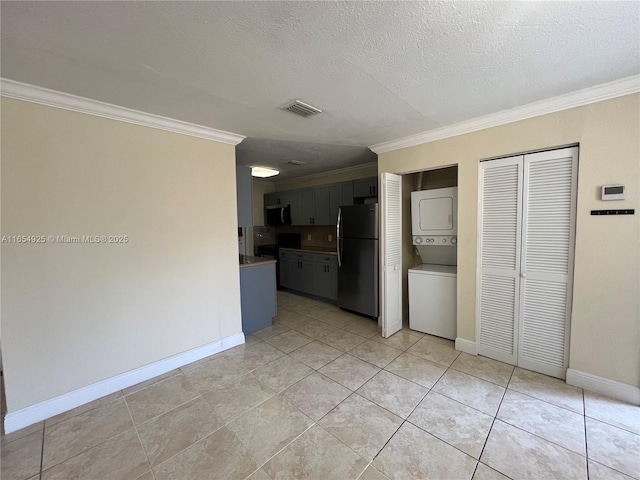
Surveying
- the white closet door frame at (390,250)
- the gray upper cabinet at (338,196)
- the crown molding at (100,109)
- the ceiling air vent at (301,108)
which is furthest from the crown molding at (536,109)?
the crown molding at (100,109)

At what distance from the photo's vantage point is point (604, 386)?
81.3 inches

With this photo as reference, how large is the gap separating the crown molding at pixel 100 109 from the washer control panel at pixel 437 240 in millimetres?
2679

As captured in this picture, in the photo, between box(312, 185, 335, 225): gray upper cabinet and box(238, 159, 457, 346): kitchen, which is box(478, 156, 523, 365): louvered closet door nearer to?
box(238, 159, 457, 346): kitchen

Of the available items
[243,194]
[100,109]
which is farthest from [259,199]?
[100,109]

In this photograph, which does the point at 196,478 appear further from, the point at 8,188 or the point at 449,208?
the point at 449,208

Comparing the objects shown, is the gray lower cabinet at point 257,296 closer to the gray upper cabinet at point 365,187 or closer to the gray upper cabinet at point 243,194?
the gray upper cabinet at point 243,194

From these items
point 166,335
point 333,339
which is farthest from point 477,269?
point 166,335

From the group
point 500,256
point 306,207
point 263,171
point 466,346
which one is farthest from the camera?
point 306,207

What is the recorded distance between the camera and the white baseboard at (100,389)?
6.11 feet

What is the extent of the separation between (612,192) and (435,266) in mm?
1824

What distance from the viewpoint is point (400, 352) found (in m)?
2.83

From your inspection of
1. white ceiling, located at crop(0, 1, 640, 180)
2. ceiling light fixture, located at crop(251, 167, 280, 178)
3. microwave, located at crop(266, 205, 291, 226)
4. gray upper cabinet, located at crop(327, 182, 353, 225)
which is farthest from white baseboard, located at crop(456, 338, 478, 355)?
ceiling light fixture, located at crop(251, 167, 280, 178)

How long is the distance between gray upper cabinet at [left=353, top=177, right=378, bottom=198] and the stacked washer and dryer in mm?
865

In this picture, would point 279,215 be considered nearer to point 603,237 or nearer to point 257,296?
point 257,296
